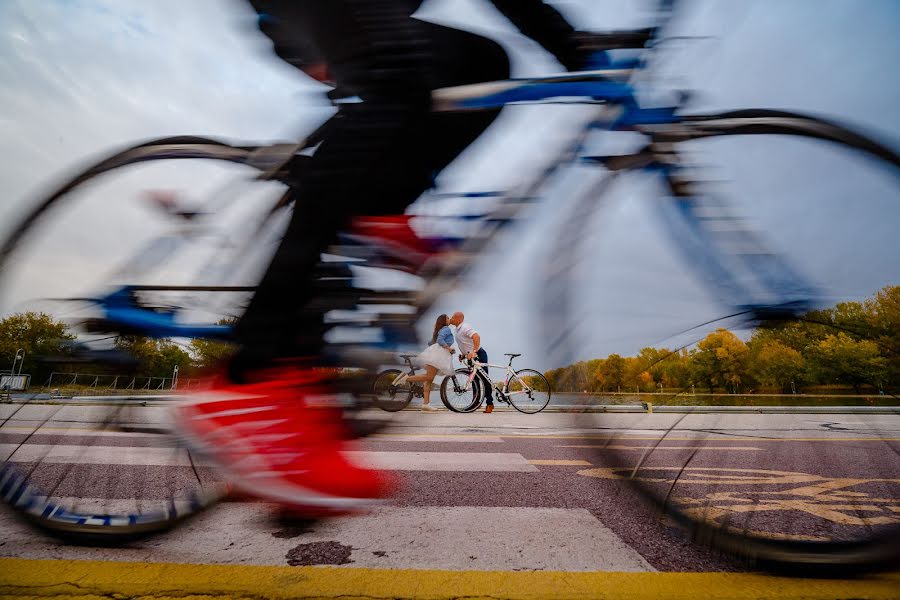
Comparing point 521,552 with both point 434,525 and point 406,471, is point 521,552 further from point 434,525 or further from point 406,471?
point 406,471

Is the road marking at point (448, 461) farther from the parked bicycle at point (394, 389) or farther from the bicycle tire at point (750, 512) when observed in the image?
the bicycle tire at point (750, 512)

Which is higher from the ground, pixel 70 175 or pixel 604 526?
pixel 70 175

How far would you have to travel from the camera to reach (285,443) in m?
1.21

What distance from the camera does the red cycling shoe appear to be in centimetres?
120

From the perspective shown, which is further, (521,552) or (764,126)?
(521,552)

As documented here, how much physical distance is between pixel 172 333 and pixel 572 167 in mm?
1391

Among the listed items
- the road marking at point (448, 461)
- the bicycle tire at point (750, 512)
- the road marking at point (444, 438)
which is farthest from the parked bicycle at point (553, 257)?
the road marking at point (444, 438)

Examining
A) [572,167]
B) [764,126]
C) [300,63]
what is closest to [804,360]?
[764,126]

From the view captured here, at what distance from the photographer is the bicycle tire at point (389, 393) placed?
4.68ft

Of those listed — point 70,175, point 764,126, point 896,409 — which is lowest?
point 896,409

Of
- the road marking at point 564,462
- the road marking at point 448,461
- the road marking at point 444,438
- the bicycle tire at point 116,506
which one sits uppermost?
the bicycle tire at point 116,506

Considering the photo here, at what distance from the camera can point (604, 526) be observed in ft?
6.25

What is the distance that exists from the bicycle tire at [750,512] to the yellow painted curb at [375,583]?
0.06 meters

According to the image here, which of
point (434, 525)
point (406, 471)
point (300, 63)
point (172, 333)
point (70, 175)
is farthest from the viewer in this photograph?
point (406, 471)
